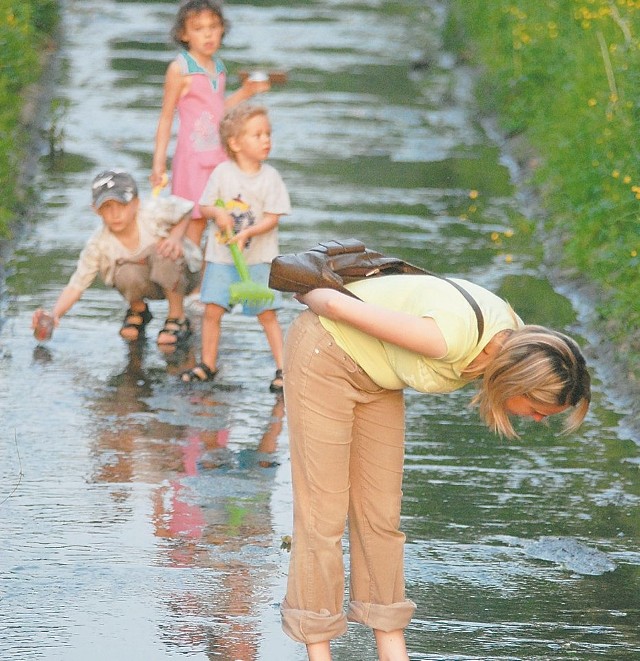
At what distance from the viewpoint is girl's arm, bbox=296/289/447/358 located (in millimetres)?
3863

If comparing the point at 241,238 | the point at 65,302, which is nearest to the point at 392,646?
the point at 241,238

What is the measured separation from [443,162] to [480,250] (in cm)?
257

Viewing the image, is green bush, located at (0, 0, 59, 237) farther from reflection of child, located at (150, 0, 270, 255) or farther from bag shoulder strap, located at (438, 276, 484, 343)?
bag shoulder strap, located at (438, 276, 484, 343)

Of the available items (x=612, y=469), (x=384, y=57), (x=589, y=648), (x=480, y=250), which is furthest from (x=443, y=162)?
(x=589, y=648)

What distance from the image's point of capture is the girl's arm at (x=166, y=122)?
7.96m

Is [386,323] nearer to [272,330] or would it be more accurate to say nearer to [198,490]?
[198,490]

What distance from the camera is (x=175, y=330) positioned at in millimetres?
7727

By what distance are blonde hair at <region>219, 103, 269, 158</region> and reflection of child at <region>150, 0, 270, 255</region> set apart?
1192 millimetres

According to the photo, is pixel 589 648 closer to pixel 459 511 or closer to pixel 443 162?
pixel 459 511

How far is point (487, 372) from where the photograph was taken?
3955mm

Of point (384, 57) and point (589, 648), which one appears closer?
point (589, 648)

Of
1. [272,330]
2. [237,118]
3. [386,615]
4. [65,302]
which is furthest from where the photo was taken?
[65,302]

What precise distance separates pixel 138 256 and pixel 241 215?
0.86 meters

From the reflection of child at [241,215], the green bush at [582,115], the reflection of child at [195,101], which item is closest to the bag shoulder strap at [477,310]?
the reflection of child at [241,215]
